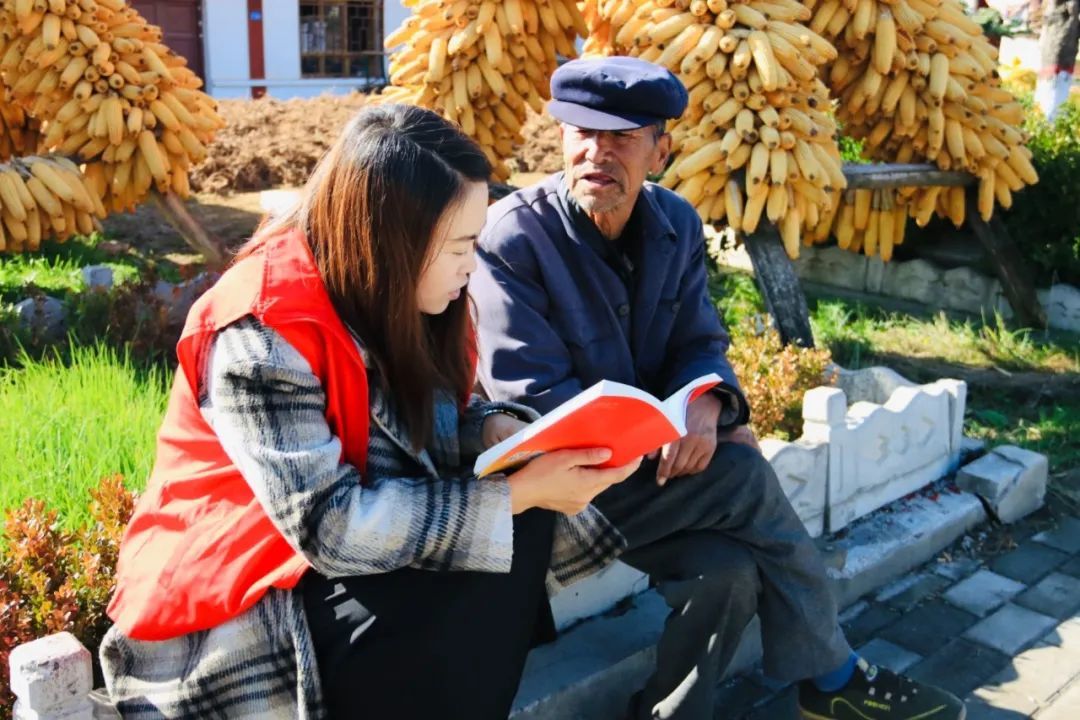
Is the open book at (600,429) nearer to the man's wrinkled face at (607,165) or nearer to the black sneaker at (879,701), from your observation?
the man's wrinkled face at (607,165)

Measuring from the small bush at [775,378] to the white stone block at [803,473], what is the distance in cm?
20

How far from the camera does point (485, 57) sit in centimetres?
465

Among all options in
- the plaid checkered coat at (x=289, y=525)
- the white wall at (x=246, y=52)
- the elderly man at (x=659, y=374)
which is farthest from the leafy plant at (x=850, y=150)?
the white wall at (x=246, y=52)

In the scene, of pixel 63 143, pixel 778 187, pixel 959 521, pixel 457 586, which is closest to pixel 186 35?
pixel 63 143

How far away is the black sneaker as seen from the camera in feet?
8.71

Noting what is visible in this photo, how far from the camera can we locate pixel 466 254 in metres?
1.99

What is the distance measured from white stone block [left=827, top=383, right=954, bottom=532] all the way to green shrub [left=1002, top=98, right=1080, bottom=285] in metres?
2.40

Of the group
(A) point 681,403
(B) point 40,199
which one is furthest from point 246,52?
(A) point 681,403

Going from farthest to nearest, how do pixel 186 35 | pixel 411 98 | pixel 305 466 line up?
pixel 186 35
pixel 411 98
pixel 305 466

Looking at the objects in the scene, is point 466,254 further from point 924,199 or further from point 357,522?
point 924,199

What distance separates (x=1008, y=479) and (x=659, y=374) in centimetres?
164

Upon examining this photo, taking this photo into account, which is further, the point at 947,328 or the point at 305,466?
the point at 947,328

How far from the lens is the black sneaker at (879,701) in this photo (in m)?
2.65

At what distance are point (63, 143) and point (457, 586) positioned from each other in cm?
364
